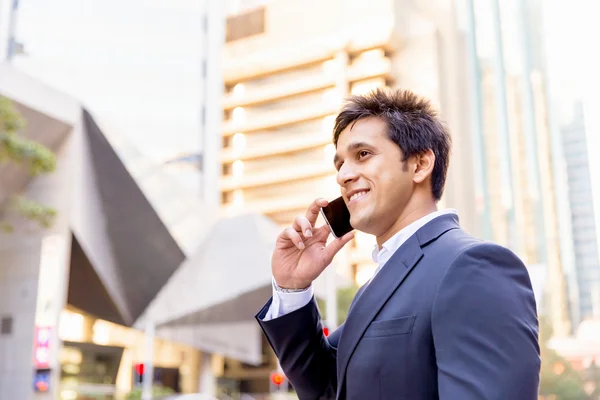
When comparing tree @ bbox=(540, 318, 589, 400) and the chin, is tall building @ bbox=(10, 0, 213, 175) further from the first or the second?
the chin

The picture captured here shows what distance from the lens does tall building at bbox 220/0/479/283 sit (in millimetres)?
43125

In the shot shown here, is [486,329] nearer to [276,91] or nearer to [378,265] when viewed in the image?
[378,265]

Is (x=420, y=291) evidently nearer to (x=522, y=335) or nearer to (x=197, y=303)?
(x=522, y=335)

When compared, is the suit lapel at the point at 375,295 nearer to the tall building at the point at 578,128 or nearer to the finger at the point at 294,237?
the finger at the point at 294,237

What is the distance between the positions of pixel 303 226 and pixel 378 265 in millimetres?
198

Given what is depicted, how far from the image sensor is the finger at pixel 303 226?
1.54m

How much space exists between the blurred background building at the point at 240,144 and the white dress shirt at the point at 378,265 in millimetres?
8084

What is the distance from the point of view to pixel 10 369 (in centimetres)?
1781

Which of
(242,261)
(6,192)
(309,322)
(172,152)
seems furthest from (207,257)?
(309,322)

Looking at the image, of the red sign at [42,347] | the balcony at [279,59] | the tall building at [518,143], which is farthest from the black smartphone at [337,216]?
the balcony at [279,59]

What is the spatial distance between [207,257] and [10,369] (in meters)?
6.79

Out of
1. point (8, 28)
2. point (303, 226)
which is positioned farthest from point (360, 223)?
point (8, 28)

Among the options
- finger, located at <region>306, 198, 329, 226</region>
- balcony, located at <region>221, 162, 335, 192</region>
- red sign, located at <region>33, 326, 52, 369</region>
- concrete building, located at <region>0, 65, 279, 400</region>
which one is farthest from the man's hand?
balcony, located at <region>221, 162, 335, 192</region>

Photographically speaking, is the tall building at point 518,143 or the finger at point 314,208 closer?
the finger at point 314,208
